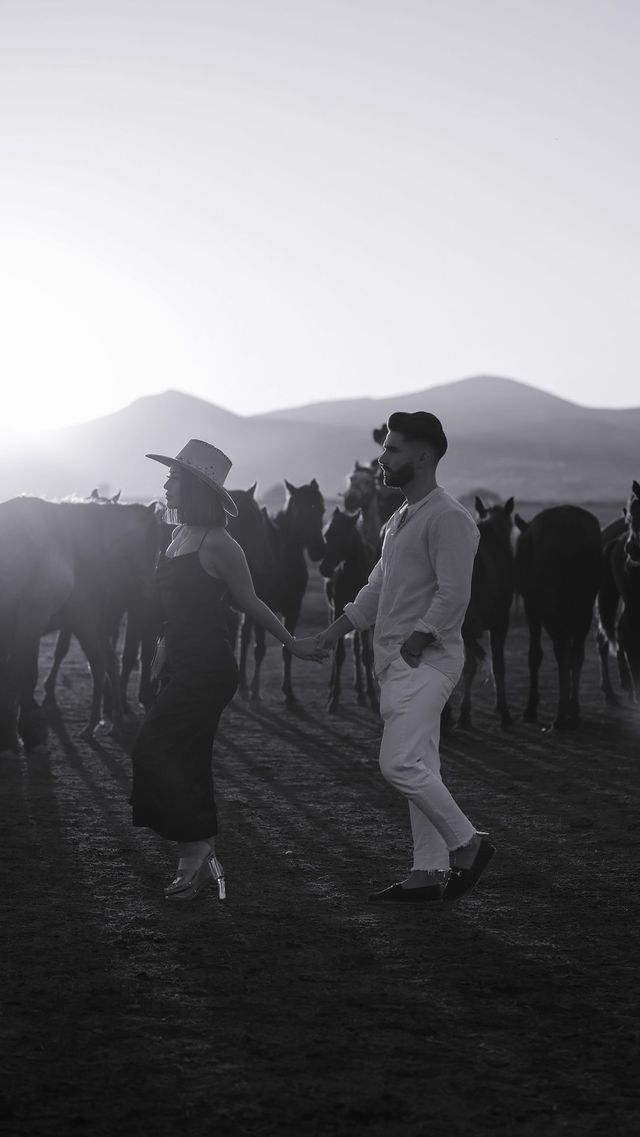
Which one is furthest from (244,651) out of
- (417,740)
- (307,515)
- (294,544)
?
(417,740)

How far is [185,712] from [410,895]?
136cm

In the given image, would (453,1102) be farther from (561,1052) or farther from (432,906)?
(432,906)

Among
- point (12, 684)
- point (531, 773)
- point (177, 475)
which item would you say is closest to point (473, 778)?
point (531, 773)

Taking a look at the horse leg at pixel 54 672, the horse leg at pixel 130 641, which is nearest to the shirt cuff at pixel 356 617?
the horse leg at pixel 130 641

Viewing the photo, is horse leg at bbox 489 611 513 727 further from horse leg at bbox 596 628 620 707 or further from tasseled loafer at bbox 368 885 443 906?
tasseled loafer at bbox 368 885 443 906

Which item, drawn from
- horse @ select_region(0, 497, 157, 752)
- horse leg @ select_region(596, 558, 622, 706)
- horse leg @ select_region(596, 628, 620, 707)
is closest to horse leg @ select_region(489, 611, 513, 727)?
horse leg @ select_region(596, 628, 620, 707)

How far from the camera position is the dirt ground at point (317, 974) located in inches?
150

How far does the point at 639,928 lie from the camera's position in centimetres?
582

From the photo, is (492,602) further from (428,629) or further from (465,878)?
Answer: (428,629)

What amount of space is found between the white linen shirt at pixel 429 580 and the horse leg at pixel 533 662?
7434 mm

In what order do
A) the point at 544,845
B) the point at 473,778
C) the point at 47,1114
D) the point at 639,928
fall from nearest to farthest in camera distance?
1. the point at 47,1114
2. the point at 639,928
3. the point at 544,845
4. the point at 473,778

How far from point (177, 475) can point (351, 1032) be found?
2791mm

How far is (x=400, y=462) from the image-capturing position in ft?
19.5

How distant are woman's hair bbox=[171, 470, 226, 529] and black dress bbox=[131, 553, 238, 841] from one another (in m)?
0.18
